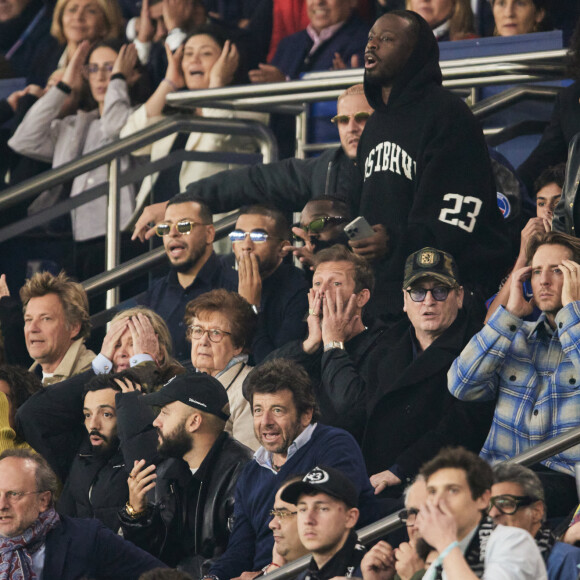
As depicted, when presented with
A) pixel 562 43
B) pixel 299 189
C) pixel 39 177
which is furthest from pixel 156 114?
pixel 562 43

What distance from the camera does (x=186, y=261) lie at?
28.4 feet

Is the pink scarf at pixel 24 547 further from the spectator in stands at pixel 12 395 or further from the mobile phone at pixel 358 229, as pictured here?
the mobile phone at pixel 358 229

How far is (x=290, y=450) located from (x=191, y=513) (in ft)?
1.84

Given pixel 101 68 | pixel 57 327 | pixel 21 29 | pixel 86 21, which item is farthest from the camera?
pixel 21 29

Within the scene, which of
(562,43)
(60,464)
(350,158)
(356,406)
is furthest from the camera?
(562,43)

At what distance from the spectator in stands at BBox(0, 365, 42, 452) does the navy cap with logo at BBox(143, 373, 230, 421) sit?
0.94m

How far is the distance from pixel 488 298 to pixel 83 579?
7.67 feet

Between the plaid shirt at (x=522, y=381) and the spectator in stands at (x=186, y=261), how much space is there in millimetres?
2396

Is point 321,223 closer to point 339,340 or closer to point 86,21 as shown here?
point 339,340

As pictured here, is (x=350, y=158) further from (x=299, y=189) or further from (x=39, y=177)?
(x=39, y=177)

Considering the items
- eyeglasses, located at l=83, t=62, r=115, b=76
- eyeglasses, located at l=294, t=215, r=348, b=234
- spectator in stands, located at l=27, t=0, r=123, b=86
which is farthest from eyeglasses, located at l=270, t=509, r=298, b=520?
spectator in stands, located at l=27, t=0, r=123, b=86

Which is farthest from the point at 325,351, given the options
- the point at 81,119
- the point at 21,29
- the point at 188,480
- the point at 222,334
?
the point at 21,29

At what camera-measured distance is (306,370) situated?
7383mm

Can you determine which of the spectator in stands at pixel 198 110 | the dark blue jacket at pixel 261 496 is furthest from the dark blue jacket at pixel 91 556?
the spectator in stands at pixel 198 110
